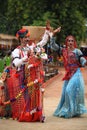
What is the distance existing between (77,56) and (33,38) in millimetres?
960

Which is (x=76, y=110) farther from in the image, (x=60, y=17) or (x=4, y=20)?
(x=4, y=20)

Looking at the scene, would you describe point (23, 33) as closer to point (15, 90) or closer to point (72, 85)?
point (15, 90)

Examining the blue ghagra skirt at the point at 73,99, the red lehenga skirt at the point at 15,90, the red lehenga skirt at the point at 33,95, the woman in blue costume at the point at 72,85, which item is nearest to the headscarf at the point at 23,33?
the red lehenga skirt at the point at 33,95

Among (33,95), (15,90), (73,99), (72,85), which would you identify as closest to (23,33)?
(15,90)

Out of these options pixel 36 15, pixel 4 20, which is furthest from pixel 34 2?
pixel 4 20

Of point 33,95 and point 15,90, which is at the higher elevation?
point 15,90

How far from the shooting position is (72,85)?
9.40 m

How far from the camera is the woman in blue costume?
9367 millimetres

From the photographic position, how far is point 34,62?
342 inches

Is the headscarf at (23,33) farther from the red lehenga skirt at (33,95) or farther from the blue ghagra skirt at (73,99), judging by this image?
the blue ghagra skirt at (73,99)

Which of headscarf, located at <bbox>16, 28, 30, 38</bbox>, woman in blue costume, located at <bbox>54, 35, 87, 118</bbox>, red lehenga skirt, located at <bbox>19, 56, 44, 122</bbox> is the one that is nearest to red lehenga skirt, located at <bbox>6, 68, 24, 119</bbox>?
red lehenga skirt, located at <bbox>19, 56, 44, 122</bbox>

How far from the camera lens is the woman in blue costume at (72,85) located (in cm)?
937

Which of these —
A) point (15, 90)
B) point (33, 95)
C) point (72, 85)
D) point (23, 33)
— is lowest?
point (33, 95)

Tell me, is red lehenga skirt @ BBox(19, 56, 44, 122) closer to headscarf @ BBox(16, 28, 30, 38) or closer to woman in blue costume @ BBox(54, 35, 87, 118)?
headscarf @ BBox(16, 28, 30, 38)
